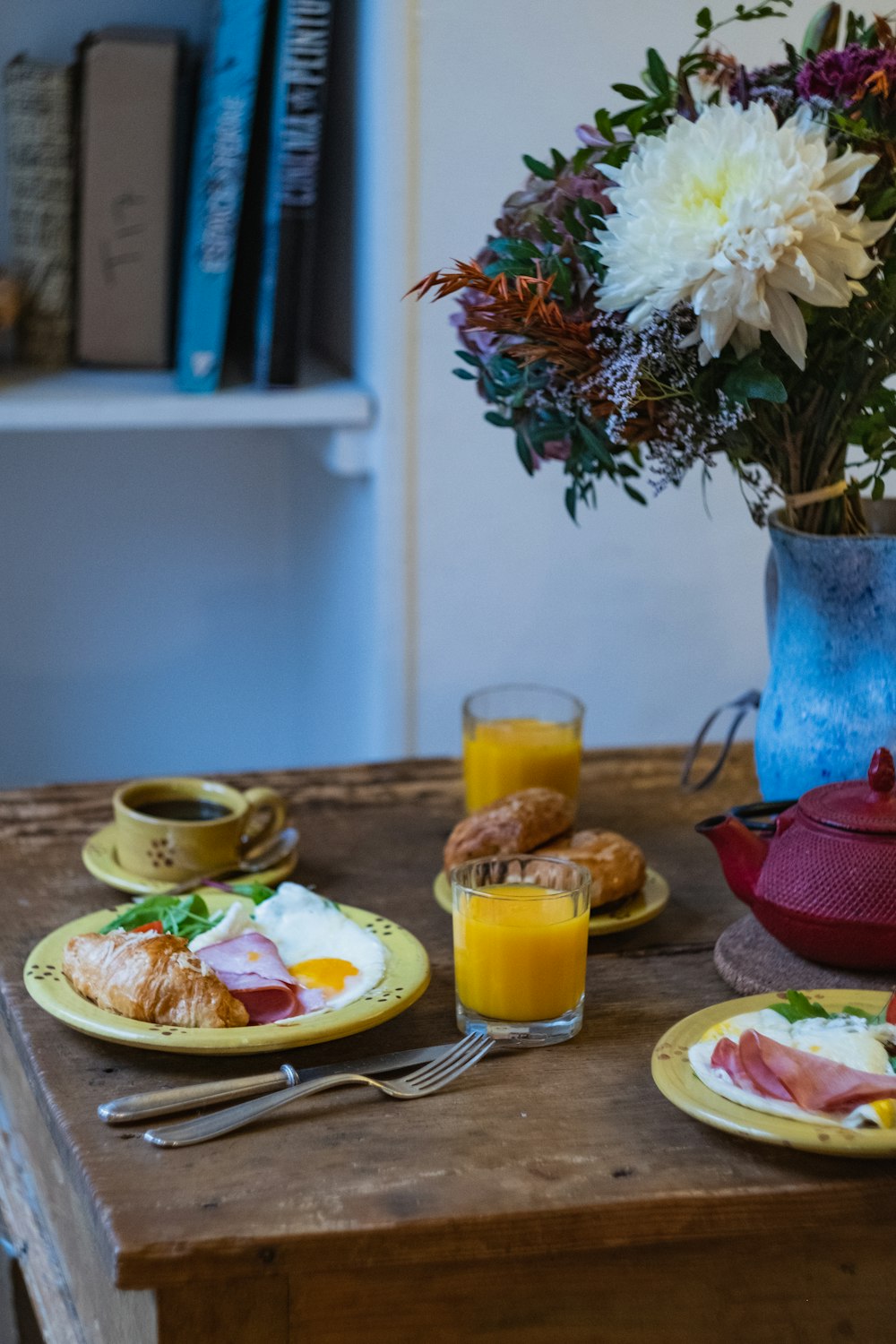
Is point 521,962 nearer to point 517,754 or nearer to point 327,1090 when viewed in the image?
point 327,1090

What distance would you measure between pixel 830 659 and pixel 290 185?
0.95 meters

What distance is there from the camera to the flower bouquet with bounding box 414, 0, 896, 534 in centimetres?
84

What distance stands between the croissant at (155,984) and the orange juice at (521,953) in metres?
0.13

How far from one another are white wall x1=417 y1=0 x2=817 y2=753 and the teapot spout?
33.5 inches

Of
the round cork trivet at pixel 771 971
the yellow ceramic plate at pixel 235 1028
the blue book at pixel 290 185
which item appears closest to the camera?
the yellow ceramic plate at pixel 235 1028

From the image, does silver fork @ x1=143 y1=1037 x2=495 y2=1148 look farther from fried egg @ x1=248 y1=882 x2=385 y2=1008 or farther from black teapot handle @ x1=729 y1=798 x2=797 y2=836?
black teapot handle @ x1=729 y1=798 x2=797 y2=836

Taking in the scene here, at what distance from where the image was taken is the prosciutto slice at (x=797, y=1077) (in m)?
0.72

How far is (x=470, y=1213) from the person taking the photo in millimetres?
676

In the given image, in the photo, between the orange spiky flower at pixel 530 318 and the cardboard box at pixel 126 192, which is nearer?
the orange spiky flower at pixel 530 318

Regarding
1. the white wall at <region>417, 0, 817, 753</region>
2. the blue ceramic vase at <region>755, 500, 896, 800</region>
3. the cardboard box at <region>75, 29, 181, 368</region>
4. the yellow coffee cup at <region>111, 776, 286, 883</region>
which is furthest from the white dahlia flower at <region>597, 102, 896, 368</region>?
the cardboard box at <region>75, 29, 181, 368</region>

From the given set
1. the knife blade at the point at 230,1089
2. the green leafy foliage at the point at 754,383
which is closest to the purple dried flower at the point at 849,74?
the green leafy foliage at the point at 754,383

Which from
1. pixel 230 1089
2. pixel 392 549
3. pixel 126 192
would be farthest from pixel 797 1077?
pixel 126 192

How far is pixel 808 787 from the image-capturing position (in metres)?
1.01

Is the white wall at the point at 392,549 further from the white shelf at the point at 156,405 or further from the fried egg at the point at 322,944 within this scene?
the fried egg at the point at 322,944
